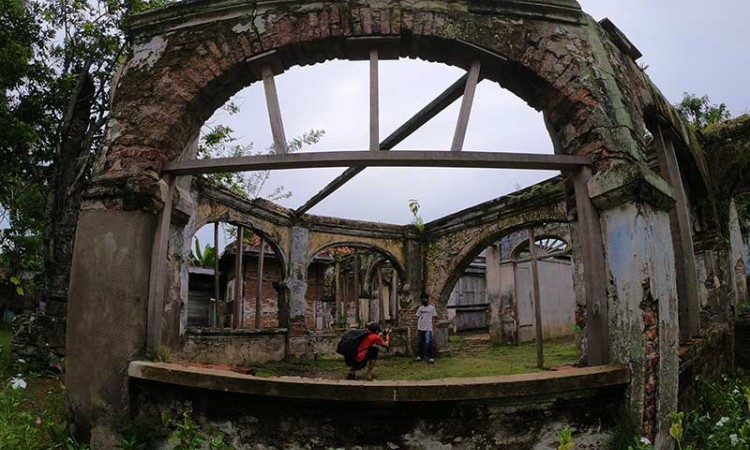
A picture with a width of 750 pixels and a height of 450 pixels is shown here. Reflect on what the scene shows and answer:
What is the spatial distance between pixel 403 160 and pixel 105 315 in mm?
2738

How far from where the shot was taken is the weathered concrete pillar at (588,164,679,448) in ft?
11.8

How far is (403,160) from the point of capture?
385cm

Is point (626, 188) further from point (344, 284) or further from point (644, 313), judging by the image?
point (344, 284)

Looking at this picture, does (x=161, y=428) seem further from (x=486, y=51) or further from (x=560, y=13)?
(x=560, y=13)

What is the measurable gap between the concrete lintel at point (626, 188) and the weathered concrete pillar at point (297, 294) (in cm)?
862

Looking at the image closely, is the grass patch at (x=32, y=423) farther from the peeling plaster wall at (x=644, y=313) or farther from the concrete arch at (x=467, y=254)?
the concrete arch at (x=467, y=254)

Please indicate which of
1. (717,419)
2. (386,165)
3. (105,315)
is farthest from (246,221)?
(717,419)

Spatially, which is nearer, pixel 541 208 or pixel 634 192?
pixel 634 192

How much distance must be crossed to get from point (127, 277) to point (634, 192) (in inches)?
163

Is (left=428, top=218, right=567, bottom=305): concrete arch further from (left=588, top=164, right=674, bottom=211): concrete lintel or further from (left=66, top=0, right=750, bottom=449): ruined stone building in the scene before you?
(left=588, top=164, right=674, bottom=211): concrete lintel

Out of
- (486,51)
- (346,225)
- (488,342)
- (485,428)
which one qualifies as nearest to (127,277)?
(485,428)

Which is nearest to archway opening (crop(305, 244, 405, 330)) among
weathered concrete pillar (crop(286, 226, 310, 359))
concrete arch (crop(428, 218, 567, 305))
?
concrete arch (crop(428, 218, 567, 305))

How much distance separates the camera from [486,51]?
4125 mm

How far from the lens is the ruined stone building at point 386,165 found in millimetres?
3277
